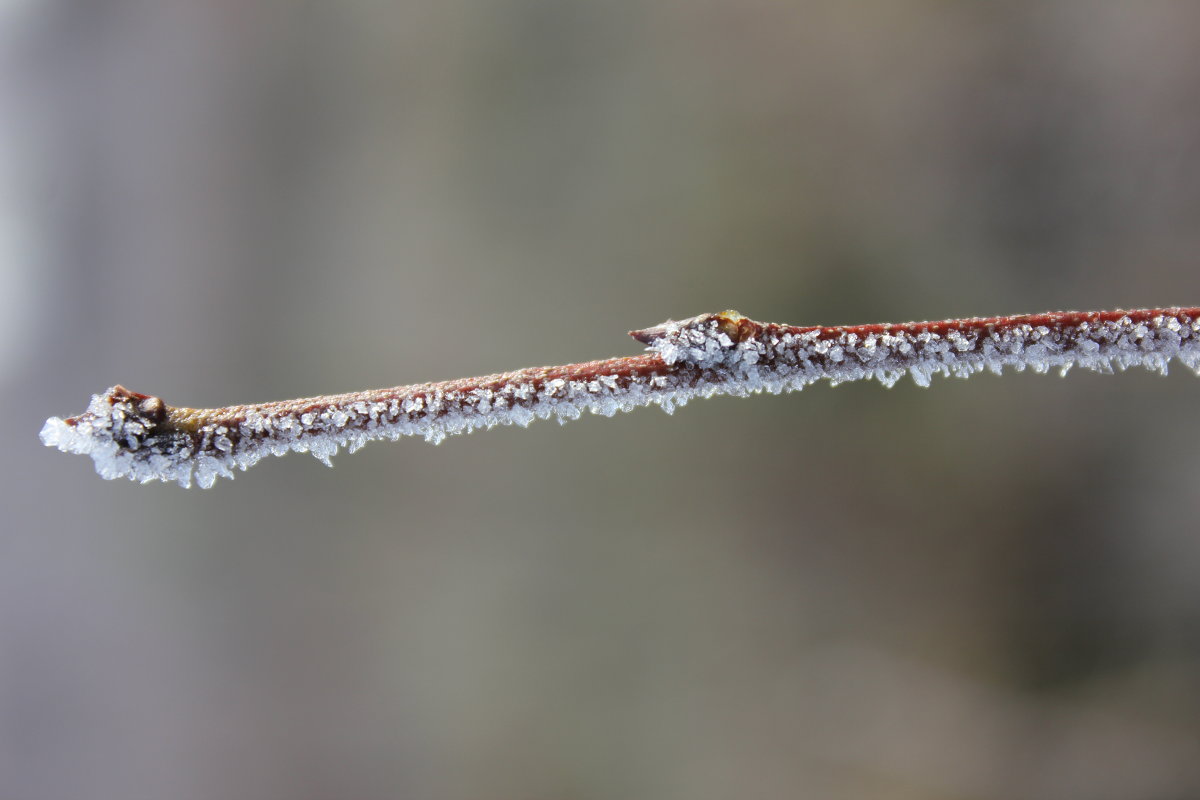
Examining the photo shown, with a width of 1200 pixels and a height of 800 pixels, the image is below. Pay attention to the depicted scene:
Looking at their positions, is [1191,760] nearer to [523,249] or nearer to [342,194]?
[523,249]

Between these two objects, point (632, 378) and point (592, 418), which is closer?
point (632, 378)

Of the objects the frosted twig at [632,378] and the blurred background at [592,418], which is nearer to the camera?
the frosted twig at [632,378]

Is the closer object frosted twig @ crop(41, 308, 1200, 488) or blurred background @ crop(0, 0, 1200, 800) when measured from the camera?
frosted twig @ crop(41, 308, 1200, 488)

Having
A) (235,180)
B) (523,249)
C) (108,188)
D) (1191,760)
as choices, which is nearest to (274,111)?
(235,180)
